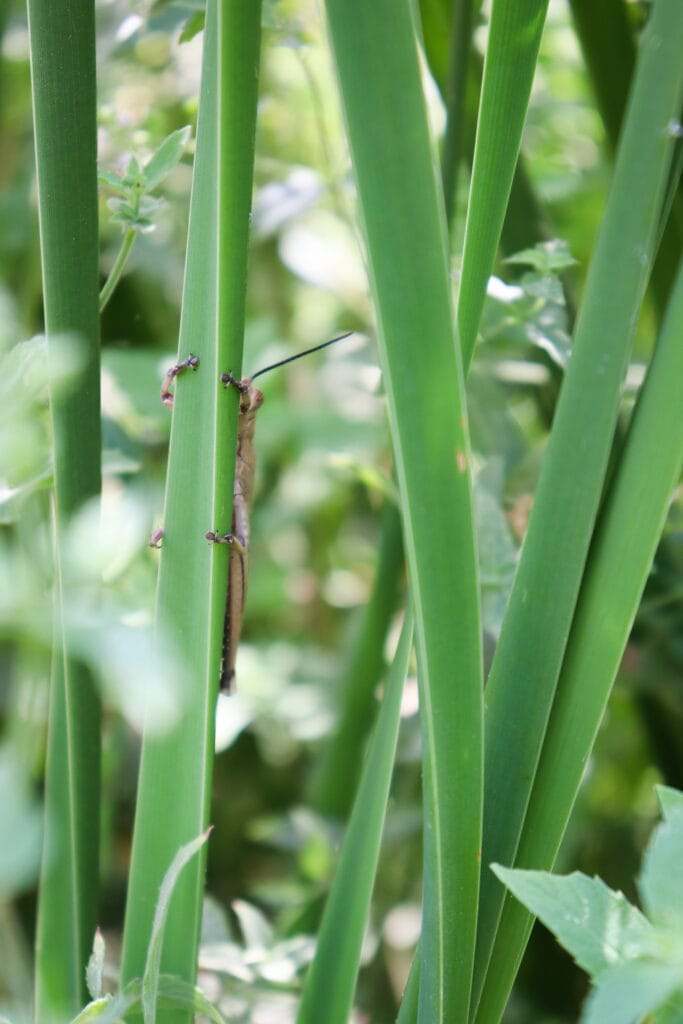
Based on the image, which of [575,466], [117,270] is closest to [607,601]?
[575,466]

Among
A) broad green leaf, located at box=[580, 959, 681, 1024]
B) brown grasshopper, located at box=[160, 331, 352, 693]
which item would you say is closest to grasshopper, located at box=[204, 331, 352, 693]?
brown grasshopper, located at box=[160, 331, 352, 693]

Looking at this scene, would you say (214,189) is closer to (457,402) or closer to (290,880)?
(457,402)

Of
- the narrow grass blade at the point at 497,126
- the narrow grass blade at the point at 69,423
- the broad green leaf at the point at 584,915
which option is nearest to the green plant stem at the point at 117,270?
the narrow grass blade at the point at 69,423

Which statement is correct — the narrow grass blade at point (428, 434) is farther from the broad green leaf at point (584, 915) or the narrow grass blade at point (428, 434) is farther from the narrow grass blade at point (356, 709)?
the narrow grass blade at point (356, 709)

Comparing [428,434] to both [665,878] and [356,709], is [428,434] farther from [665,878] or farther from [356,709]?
[356,709]

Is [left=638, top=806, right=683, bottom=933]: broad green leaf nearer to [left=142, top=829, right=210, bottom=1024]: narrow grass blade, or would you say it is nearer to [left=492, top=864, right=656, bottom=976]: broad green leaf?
[left=492, top=864, right=656, bottom=976]: broad green leaf

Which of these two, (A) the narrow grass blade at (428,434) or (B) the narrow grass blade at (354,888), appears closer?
(A) the narrow grass blade at (428,434)

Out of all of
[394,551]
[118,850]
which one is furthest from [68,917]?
[118,850]
